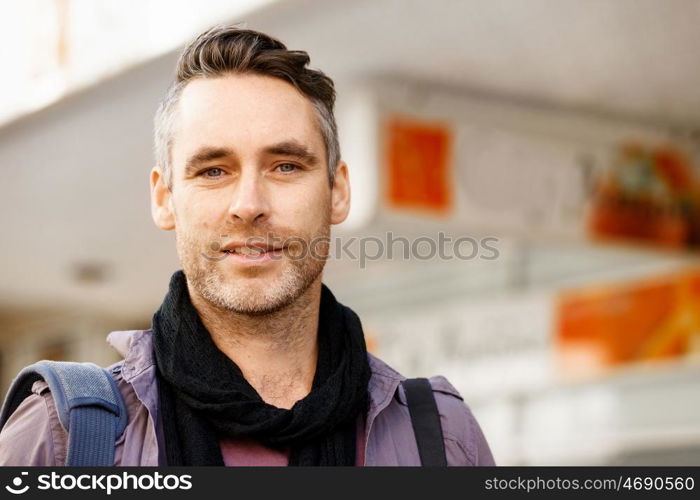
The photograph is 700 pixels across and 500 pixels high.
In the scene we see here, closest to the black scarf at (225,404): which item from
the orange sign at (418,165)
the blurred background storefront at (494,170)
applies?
→ the blurred background storefront at (494,170)

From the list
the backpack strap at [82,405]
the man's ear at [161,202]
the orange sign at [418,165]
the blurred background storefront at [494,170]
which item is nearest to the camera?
the backpack strap at [82,405]

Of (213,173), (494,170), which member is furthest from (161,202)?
(494,170)

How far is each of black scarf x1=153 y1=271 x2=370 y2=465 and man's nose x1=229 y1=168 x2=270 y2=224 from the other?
0.21 m

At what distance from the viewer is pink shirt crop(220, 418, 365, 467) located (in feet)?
6.75

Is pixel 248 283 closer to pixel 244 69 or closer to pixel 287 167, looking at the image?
pixel 287 167

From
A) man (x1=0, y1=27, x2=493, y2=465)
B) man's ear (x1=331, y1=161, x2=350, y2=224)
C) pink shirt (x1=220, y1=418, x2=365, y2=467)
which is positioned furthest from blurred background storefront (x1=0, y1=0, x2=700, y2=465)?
pink shirt (x1=220, y1=418, x2=365, y2=467)

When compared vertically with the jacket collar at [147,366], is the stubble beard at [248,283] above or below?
above

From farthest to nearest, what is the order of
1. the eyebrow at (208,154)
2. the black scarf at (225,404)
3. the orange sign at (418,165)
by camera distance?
the orange sign at (418,165)
the eyebrow at (208,154)
the black scarf at (225,404)

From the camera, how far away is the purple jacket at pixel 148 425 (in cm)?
188

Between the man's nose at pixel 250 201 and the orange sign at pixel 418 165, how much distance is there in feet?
13.6

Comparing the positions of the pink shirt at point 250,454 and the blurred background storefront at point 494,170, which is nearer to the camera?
the pink shirt at point 250,454

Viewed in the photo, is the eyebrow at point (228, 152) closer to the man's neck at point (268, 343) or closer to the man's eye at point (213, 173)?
the man's eye at point (213, 173)
